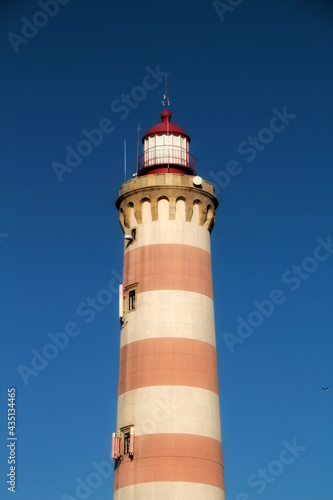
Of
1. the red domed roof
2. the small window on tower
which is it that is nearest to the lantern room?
the red domed roof

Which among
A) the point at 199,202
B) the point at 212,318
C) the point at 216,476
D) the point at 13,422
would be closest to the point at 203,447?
the point at 216,476

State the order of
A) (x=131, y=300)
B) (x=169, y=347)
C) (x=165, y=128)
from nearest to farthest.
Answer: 1. (x=169, y=347)
2. (x=131, y=300)
3. (x=165, y=128)

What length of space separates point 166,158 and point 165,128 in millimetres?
1854

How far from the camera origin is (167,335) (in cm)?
3650

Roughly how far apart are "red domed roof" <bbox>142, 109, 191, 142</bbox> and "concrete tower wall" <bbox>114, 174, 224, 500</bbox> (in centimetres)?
348

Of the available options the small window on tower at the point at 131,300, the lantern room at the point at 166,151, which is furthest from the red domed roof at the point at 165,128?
the small window on tower at the point at 131,300

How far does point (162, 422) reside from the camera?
114 ft

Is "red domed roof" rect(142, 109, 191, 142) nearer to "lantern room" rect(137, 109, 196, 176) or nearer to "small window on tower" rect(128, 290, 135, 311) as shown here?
"lantern room" rect(137, 109, 196, 176)

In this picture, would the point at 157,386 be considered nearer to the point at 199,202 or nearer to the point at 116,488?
the point at 116,488

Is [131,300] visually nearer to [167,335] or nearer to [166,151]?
[167,335]

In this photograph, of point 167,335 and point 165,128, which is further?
point 165,128

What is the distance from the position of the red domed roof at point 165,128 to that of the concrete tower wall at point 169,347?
348 cm

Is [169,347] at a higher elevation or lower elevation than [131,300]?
lower

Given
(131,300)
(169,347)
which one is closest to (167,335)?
(169,347)
